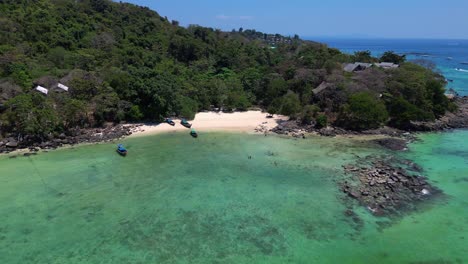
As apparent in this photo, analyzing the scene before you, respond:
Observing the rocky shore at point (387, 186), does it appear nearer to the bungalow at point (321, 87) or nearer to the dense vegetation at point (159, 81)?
the dense vegetation at point (159, 81)

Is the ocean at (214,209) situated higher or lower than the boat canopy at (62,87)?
lower

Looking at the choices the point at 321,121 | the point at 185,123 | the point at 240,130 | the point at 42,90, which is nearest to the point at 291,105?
the point at 321,121

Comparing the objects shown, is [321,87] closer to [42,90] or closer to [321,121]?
[321,121]

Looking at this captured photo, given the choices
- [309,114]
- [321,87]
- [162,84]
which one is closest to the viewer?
[162,84]

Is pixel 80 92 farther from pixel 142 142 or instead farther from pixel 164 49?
pixel 164 49

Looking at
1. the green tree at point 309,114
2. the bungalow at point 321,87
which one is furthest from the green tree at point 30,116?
the bungalow at point 321,87
